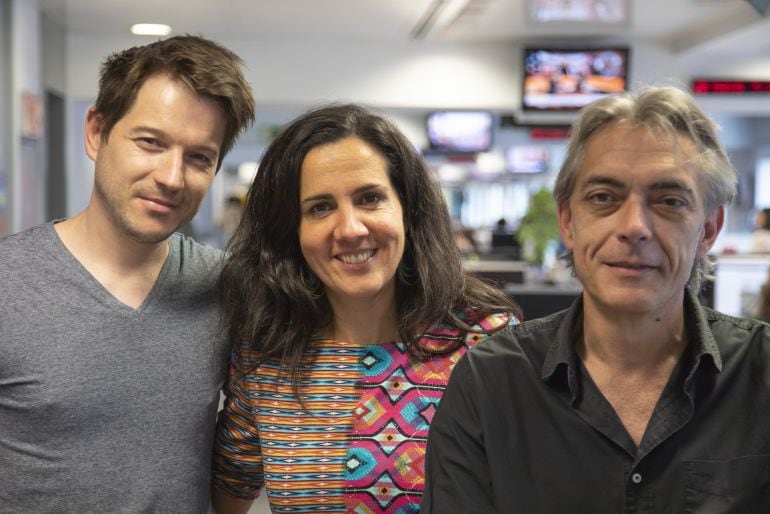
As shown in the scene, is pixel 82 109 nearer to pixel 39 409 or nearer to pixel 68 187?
pixel 68 187

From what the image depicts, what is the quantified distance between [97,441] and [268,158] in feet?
2.31

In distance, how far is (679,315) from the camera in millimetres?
1595

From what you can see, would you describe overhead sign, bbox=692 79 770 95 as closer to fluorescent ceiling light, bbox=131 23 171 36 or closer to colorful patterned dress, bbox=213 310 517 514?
fluorescent ceiling light, bbox=131 23 171 36

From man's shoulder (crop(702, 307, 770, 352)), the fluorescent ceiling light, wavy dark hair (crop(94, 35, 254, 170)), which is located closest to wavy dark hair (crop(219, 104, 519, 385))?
wavy dark hair (crop(94, 35, 254, 170))

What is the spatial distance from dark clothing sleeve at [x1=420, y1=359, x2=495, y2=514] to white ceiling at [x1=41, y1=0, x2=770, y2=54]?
481 centimetres

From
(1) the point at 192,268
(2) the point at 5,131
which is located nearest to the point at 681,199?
(1) the point at 192,268

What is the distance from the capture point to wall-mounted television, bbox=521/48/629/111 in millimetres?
7590

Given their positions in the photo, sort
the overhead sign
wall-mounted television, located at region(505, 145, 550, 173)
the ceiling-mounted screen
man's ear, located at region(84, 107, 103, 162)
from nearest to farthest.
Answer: man's ear, located at region(84, 107, 103, 162) → the ceiling-mounted screen → the overhead sign → wall-mounted television, located at region(505, 145, 550, 173)

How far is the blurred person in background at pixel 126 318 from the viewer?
1.72 m

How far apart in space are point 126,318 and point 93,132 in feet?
1.44

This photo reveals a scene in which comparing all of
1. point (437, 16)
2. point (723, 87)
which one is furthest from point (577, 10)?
point (723, 87)

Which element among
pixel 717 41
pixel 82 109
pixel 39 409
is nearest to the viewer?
pixel 39 409

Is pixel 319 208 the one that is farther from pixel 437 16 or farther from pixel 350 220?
pixel 437 16

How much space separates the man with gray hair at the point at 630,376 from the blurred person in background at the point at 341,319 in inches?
12.4
